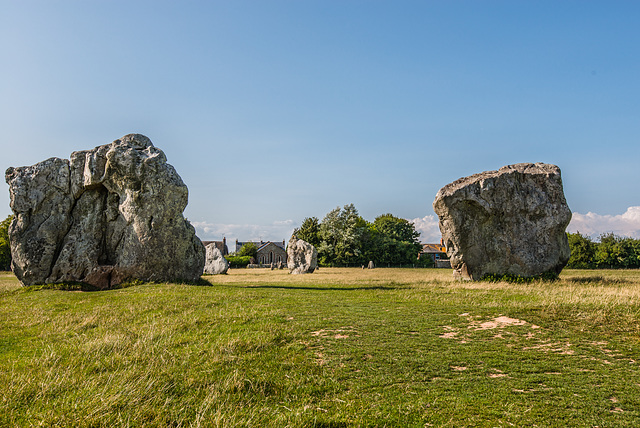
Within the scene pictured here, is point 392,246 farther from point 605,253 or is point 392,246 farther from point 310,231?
point 605,253

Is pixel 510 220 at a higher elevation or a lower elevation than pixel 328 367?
higher

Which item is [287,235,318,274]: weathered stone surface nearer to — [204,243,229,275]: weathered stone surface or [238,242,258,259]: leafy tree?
[204,243,229,275]: weathered stone surface

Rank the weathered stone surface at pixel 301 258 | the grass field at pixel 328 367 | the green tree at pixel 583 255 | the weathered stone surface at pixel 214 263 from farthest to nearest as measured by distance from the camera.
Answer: the green tree at pixel 583 255, the weathered stone surface at pixel 301 258, the weathered stone surface at pixel 214 263, the grass field at pixel 328 367

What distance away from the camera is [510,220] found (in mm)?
23234

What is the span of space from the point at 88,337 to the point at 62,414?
464 cm

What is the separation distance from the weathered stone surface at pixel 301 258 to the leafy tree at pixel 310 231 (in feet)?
79.4

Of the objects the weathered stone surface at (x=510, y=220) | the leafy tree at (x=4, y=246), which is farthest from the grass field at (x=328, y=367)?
the leafy tree at (x=4, y=246)

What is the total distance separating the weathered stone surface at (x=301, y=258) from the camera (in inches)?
1736

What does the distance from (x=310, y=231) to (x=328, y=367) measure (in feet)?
210

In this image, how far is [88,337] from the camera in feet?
29.2

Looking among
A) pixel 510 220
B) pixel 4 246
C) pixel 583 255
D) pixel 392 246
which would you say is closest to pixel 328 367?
pixel 510 220

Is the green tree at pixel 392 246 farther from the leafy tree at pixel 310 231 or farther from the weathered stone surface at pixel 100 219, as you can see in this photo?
the weathered stone surface at pixel 100 219

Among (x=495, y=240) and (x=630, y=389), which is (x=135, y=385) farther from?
(x=495, y=240)

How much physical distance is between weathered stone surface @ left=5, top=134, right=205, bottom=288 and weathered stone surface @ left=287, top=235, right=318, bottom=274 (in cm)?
2332
